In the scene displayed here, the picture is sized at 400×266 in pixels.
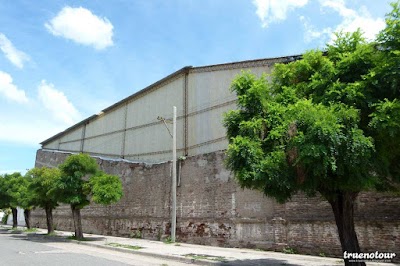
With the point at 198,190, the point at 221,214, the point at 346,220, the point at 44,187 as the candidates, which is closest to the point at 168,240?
the point at 198,190

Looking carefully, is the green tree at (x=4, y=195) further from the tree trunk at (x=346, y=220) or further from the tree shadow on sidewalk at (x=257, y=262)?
the tree trunk at (x=346, y=220)

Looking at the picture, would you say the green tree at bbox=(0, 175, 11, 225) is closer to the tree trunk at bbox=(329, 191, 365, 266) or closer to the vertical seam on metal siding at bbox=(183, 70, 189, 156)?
the vertical seam on metal siding at bbox=(183, 70, 189, 156)

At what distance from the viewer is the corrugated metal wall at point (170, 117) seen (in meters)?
20.5

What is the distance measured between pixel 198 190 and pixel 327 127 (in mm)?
12987

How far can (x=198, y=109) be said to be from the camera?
72.8ft

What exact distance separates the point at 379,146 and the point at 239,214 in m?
9.97

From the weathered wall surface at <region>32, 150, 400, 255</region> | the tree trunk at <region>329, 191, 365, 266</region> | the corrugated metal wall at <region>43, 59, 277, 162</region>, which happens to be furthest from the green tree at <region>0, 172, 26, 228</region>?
the tree trunk at <region>329, 191, 365, 266</region>

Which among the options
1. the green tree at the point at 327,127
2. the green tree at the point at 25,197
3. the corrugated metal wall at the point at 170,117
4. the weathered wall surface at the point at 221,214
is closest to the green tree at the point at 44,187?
the green tree at the point at 25,197

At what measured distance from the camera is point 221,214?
17625mm

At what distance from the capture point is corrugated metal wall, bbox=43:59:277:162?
20.5m

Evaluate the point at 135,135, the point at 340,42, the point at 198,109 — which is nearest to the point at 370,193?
the point at 340,42

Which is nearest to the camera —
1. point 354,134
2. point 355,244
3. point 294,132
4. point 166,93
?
point 354,134

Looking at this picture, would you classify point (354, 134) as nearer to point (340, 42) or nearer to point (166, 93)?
point (340, 42)

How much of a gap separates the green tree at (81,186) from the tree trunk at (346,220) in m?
14.6
